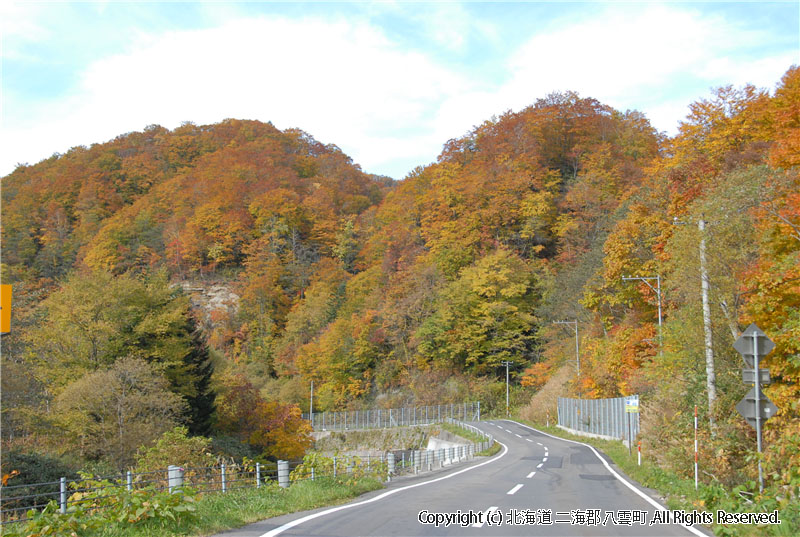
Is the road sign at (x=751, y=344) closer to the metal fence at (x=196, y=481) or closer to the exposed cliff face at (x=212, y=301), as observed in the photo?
the metal fence at (x=196, y=481)

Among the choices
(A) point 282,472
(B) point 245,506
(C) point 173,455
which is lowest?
(C) point 173,455

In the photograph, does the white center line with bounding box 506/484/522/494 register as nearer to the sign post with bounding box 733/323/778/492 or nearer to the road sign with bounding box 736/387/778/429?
the sign post with bounding box 733/323/778/492

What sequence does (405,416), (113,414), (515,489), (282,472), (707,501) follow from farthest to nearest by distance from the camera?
1. (405,416)
2. (113,414)
3. (515,489)
4. (282,472)
5. (707,501)

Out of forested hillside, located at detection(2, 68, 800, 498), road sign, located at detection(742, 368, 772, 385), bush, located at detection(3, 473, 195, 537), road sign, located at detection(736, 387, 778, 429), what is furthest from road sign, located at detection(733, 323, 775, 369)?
bush, located at detection(3, 473, 195, 537)

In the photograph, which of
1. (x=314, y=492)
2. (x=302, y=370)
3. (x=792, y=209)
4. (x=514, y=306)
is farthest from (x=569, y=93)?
(x=314, y=492)

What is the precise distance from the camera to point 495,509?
10.7m

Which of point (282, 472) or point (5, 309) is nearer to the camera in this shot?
point (5, 309)

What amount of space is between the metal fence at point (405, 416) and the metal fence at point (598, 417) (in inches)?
486

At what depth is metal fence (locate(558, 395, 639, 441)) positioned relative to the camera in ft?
113

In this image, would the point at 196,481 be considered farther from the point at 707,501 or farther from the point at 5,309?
the point at 707,501

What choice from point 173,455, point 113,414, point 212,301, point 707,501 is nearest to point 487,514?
point 707,501

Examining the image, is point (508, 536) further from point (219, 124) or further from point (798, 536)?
→ point (219, 124)

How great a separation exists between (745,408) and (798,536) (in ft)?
8.24

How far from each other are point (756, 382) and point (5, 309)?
10820 mm
